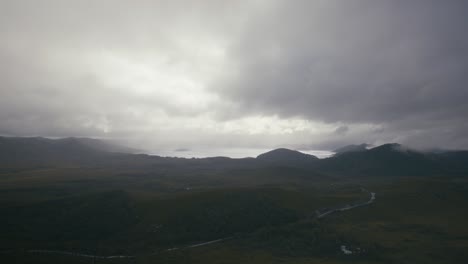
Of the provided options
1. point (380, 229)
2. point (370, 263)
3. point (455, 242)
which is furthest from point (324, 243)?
point (455, 242)

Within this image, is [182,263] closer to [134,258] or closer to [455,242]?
[134,258]

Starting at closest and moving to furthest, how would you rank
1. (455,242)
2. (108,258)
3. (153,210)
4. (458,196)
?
(108,258) → (455,242) → (153,210) → (458,196)

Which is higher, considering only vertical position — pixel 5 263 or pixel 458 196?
pixel 458 196

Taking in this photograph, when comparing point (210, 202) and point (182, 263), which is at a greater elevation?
point (210, 202)

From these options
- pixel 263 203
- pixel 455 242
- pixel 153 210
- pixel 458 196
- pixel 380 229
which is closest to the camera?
pixel 455 242

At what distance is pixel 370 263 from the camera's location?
88.1 meters

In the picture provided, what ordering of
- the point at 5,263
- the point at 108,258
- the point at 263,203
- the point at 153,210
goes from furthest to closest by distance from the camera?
the point at 263,203 < the point at 153,210 < the point at 108,258 < the point at 5,263

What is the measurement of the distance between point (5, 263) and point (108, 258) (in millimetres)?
25608

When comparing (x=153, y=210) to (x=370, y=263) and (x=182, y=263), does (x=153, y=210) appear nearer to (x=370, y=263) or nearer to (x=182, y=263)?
(x=182, y=263)

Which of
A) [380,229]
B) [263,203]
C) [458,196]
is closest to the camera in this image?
[380,229]

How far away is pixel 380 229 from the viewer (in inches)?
5069

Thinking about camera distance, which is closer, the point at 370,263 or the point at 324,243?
the point at 370,263

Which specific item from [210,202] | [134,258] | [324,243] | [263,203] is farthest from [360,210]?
[134,258]

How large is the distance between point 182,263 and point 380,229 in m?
84.4
